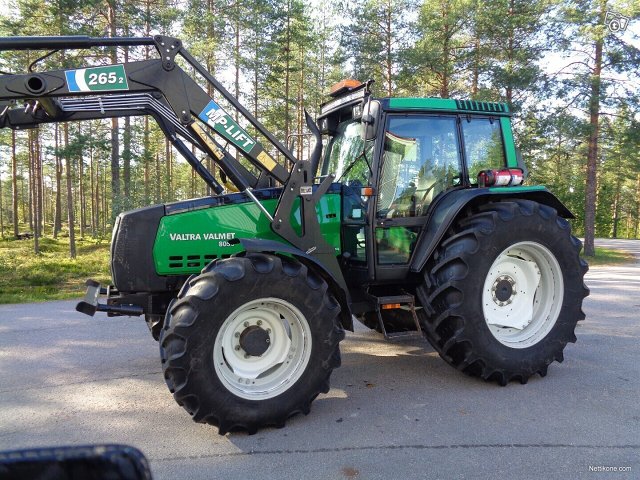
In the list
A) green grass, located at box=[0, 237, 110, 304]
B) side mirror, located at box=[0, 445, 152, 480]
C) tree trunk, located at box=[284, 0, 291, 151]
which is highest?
tree trunk, located at box=[284, 0, 291, 151]

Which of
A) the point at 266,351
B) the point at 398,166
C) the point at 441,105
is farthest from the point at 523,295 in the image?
the point at 266,351

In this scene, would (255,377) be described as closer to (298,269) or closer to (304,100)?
(298,269)

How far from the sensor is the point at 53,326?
21.3ft

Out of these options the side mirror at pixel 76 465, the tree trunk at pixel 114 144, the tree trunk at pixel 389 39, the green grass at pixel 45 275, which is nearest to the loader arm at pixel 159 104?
the side mirror at pixel 76 465

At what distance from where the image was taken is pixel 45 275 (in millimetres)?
12969

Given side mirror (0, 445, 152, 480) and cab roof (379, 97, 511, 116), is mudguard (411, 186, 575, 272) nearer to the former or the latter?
cab roof (379, 97, 511, 116)

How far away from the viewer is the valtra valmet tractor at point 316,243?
133 inches

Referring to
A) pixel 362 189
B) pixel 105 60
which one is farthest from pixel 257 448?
pixel 105 60

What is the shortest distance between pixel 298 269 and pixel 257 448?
49.9 inches

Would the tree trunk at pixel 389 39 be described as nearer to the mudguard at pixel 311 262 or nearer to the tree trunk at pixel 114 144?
the tree trunk at pixel 114 144

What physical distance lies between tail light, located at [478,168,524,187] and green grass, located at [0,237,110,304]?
8.16 metres

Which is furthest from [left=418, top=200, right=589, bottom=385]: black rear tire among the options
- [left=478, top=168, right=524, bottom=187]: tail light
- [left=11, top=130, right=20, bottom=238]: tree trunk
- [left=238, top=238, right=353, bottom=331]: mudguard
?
[left=11, top=130, right=20, bottom=238]: tree trunk

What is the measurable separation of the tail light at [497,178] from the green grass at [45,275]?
8.16 m

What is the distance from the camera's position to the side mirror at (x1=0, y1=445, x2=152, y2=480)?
81 centimetres
